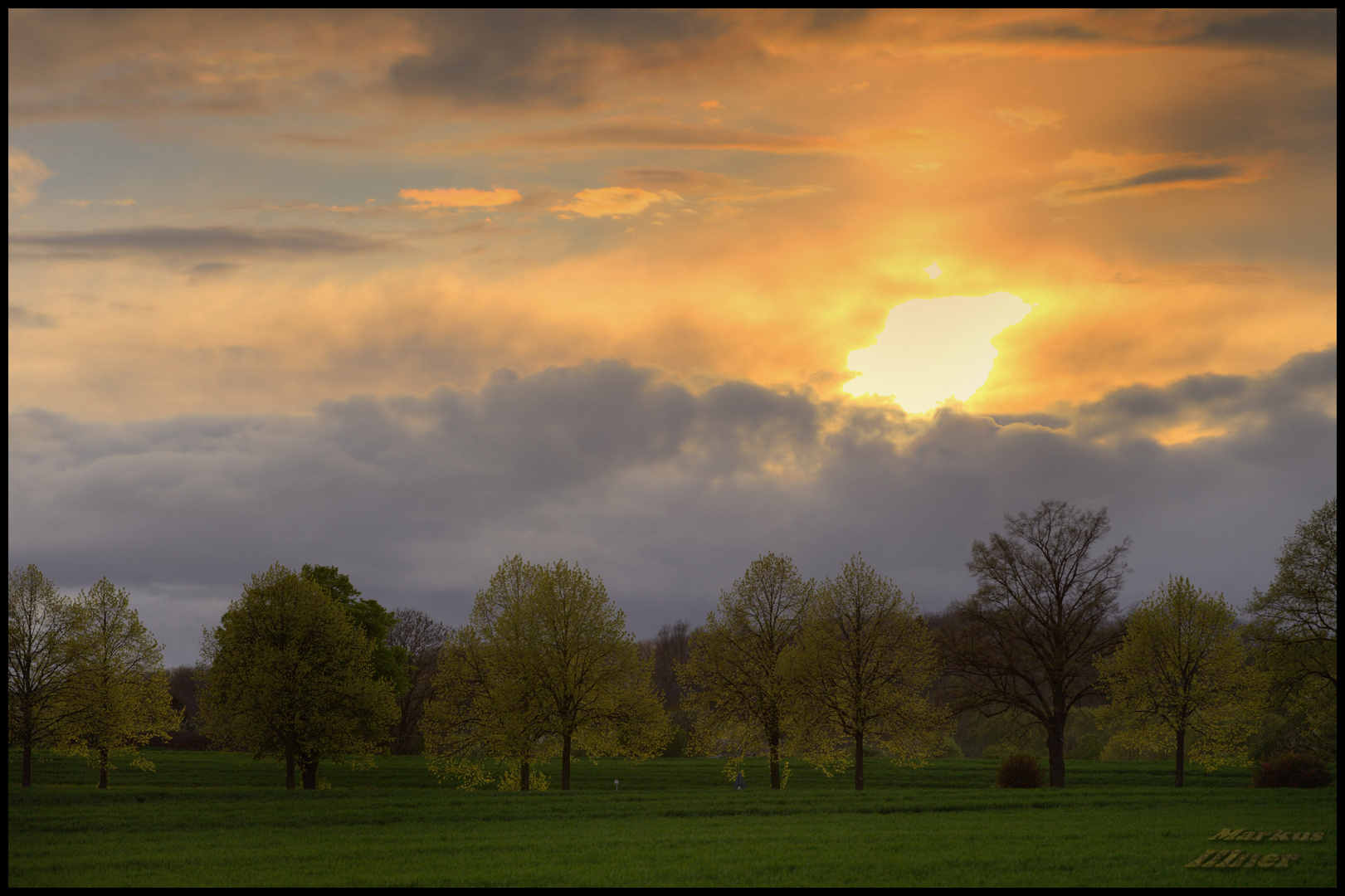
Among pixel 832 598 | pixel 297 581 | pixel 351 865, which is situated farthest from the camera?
pixel 832 598

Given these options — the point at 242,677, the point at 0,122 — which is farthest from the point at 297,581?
the point at 0,122

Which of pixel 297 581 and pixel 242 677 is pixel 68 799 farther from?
pixel 297 581

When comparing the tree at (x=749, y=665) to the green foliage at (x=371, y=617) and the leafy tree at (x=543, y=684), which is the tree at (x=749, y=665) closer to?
the leafy tree at (x=543, y=684)

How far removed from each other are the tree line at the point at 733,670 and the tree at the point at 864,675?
115 mm

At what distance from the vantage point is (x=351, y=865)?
2431cm

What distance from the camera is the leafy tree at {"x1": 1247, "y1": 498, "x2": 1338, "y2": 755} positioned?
138 ft

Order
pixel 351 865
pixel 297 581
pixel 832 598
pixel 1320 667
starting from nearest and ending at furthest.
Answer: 1. pixel 351 865
2. pixel 1320 667
3. pixel 297 581
4. pixel 832 598

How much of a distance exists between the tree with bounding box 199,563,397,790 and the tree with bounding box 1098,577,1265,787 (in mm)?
40296

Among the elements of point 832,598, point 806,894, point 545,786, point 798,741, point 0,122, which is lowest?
point 545,786

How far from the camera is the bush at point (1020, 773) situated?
4984cm

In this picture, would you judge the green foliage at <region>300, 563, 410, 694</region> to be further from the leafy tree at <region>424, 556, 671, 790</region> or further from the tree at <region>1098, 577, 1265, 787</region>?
the tree at <region>1098, 577, 1265, 787</region>

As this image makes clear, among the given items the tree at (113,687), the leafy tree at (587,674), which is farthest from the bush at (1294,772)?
the tree at (113,687)

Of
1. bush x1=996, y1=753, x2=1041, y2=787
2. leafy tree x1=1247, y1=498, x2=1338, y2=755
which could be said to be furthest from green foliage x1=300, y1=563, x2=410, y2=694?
leafy tree x1=1247, y1=498, x2=1338, y2=755

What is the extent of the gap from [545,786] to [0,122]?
4258 centimetres
